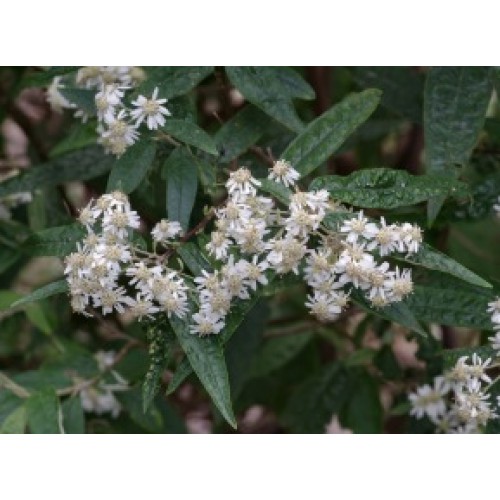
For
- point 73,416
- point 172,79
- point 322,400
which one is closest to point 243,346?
point 322,400

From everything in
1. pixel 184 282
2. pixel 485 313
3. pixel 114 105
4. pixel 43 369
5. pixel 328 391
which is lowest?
pixel 328 391

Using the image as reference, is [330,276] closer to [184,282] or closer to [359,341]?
[184,282]

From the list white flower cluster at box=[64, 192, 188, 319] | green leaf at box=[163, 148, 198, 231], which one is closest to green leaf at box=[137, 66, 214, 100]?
green leaf at box=[163, 148, 198, 231]

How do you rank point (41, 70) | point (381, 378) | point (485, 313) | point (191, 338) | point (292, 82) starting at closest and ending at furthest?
point (191, 338) < point (485, 313) < point (292, 82) < point (41, 70) < point (381, 378)

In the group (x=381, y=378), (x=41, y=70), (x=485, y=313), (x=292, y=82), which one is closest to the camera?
(x=485, y=313)

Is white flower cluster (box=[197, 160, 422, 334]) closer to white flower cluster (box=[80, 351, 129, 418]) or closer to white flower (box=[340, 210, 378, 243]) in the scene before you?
white flower (box=[340, 210, 378, 243])

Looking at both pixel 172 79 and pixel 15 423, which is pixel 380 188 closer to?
pixel 172 79

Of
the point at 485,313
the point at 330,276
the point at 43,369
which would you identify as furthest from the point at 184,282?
the point at 43,369
